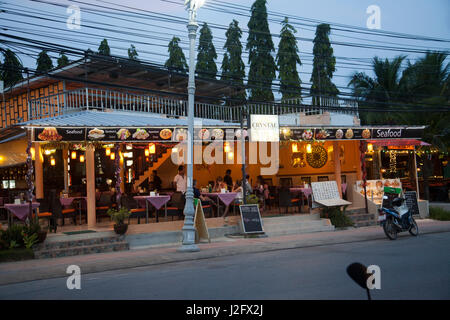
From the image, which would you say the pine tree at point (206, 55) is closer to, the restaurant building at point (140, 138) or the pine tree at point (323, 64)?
the pine tree at point (323, 64)

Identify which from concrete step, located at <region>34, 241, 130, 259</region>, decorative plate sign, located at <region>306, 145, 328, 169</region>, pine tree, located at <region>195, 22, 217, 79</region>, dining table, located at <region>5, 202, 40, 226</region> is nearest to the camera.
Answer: concrete step, located at <region>34, 241, 130, 259</region>

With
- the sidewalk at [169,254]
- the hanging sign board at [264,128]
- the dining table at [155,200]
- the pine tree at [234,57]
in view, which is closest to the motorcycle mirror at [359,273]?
the sidewalk at [169,254]

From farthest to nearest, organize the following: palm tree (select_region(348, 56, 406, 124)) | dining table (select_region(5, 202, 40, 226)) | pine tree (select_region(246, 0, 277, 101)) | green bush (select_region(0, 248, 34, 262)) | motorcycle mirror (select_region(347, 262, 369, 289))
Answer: pine tree (select_region(246, 0, 277, 101))
palm tree (select_region(348, 56, 406, 124))
dining table (select_region(5, 202, 40, 226))
green bush (select_region(0, 248, 34, 262))
motorcycle mirror (select_region(347, 262, 369, 289))

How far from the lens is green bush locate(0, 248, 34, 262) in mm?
11430

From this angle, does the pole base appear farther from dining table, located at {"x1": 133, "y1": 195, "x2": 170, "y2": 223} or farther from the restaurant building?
the restaurant building

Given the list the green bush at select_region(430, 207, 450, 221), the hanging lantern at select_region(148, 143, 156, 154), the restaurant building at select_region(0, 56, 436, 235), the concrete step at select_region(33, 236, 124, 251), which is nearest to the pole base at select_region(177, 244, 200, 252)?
the concrete step at select_region(33, 236, 124, 251)

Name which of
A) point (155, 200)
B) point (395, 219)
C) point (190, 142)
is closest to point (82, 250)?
point (155, 200)

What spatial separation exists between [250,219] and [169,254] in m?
4.01

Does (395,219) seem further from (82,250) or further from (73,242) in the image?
(73,242)

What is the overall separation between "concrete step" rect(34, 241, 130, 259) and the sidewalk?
1.10ft

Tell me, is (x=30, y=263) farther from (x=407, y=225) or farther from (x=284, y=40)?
(x=284, y=40)

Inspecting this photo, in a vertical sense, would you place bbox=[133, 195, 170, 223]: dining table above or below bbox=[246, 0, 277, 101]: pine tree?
below

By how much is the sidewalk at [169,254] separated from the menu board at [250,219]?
0.50 meters

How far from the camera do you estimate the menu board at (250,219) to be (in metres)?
14.9
